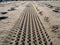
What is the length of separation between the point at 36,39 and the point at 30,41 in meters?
0.55

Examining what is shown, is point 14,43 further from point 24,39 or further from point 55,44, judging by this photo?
point 55,44

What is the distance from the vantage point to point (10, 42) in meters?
8.32

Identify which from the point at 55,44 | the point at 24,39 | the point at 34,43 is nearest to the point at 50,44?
the point at 55,44

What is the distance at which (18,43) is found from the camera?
8094 millimetres

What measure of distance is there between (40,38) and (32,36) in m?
0.63

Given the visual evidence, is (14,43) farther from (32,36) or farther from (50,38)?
(50,38)

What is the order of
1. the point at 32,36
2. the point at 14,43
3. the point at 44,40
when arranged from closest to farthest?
the point at 14,43 → the point at 44,40 → the point at 32,36

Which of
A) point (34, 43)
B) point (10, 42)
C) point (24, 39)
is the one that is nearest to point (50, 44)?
point (34, 43)

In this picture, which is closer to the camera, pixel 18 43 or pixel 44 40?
pixel 18 43

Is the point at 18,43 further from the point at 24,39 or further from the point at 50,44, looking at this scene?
the point at 50,44

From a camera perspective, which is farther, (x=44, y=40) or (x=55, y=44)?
(x=44, y=40)

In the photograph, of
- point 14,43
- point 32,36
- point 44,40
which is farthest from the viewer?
point 32,36

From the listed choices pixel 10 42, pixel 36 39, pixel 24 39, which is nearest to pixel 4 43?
pixel 10 42

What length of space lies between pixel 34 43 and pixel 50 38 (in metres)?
1.56
